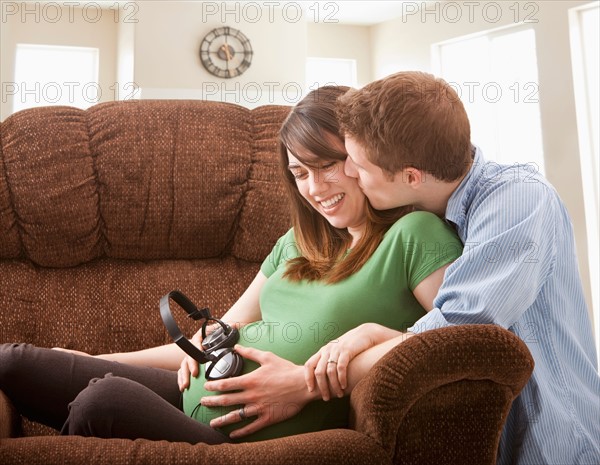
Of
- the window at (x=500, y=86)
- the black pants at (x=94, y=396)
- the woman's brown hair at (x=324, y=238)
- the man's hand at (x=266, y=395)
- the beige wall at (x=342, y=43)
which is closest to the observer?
the black pants at (x=94, y=396)

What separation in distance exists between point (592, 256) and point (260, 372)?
4037mm

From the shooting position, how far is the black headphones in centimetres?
125

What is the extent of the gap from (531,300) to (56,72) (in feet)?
21.6

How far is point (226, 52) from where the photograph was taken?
5.91 m

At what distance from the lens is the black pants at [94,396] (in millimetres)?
1060

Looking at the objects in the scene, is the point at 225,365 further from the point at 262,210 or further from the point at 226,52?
the point at 226,52

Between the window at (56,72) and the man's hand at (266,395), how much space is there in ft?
18.8

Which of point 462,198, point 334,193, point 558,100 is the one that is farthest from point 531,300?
point 558,100

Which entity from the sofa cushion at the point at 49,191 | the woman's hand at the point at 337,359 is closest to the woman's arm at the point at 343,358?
the woman's hand at the point at 337,359

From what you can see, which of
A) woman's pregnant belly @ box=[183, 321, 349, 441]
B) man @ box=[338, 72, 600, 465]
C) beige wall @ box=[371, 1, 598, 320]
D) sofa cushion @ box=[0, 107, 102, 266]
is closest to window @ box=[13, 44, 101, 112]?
beige wall @ box=[371, 1, 598, 320]

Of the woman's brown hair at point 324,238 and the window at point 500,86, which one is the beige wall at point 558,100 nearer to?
the window at point 500,86

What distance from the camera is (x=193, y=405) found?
132cm

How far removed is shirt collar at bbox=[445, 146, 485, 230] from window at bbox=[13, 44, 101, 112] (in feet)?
18.9

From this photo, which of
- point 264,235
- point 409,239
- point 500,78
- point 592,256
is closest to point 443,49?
point 500,78
